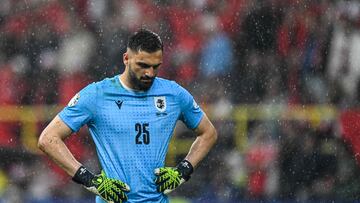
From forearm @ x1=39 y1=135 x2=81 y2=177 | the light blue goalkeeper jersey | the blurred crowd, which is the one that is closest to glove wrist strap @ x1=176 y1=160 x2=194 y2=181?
→ the light blue goalkeeper jersey

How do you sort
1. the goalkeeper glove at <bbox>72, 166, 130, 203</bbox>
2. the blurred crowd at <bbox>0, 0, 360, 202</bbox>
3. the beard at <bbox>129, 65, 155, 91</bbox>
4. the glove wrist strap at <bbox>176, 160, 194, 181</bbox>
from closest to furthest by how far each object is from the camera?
the goalkeeper glove at <bbox>72, 166, 130, 203</bbox> → the beard at <bbox>129, 65, 155, 91</bbox> → the glove wrist strap at <bbox>176, 160, 194, 181</bbox> → the blurred crowd at <bbox>0, 0, 360, 202</bbox>

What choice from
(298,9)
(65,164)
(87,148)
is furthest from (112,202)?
(298,9)

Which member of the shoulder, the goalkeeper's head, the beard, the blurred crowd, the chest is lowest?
the blurred crowd

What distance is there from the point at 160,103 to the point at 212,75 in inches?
180

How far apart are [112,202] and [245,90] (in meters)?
4.91

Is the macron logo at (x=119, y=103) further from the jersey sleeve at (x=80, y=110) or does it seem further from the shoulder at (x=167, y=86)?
the shoulder at (x=167, y=86)

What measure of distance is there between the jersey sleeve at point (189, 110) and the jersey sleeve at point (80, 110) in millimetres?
529

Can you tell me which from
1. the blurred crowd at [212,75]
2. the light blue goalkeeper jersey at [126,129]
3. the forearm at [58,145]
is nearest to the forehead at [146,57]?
the light blue goalkeeper jersey at [126,129]

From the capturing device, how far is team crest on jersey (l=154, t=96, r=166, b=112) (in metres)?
5.52

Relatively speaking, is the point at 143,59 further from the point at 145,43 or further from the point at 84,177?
the point at 84,177

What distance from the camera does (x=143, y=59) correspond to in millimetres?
5328

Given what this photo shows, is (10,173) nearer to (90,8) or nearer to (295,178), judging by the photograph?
(90,8)

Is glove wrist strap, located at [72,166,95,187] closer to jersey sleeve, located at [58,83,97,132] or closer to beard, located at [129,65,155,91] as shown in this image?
jersey sleeve, located at [58,83,97,132]

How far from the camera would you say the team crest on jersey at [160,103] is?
5.52m
